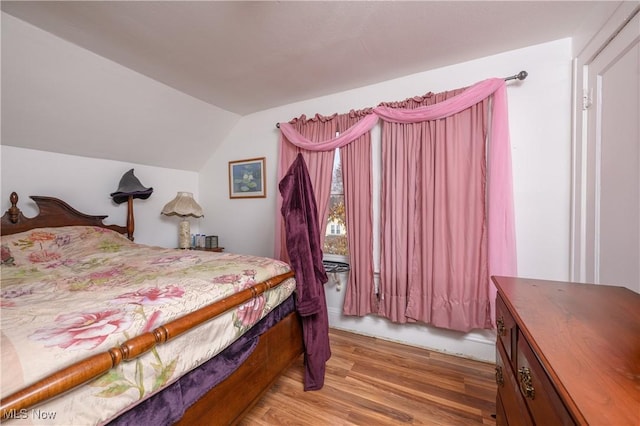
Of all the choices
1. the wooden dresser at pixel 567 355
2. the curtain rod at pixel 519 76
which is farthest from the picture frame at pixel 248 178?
the wooden dresser at pixel 567 355

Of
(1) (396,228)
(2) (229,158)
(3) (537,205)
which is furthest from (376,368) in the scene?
(2) (229,158)

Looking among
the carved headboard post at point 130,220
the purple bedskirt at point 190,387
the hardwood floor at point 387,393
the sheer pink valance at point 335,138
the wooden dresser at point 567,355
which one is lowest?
the hardwood floor at point 387,393

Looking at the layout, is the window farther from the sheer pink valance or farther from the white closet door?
the white closet door

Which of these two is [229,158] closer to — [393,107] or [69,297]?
[393,107]

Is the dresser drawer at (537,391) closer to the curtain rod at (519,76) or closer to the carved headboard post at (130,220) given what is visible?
the curtain rod at (519,76)

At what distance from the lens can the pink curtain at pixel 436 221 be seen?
1.86m

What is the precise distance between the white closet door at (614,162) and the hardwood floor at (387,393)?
104 centimetres

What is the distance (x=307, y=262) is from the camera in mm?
1544

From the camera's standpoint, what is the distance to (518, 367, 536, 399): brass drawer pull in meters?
0.64

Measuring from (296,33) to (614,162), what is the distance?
2.03 m

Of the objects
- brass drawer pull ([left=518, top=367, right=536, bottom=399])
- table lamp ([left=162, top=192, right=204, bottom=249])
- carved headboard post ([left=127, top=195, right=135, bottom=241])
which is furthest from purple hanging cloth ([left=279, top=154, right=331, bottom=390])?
carved headboard post ([left=127, top=195, right=135, bottom=241])

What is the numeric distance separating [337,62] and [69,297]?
2.23 metres

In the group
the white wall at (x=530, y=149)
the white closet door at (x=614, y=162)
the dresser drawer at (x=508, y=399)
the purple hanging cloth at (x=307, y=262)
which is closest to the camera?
the dresser drawer at (x=508, y=399)

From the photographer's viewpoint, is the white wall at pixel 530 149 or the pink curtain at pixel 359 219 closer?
the white wall at pixel 530 149
